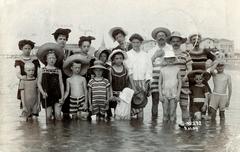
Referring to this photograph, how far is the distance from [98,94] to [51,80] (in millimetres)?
555

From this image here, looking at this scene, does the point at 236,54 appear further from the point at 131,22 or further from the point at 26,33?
the point at 26,33

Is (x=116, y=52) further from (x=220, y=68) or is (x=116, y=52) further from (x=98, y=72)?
(x=220, y=68)

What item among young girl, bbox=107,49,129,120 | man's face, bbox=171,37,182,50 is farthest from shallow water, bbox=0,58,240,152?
man's face, bbox=171,37,182,50

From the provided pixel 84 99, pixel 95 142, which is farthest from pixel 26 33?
pixel 95 142

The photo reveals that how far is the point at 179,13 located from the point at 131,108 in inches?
47.8

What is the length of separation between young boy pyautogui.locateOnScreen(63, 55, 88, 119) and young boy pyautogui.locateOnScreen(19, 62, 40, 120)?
349mm

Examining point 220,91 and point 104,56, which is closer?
point 104,56

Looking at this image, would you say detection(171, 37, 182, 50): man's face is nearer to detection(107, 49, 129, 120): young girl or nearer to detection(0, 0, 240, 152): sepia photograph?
detection(0, 0, 240, 152): sepia photograph

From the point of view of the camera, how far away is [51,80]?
5.75 m

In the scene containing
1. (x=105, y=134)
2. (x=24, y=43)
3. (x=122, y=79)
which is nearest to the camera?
(x=105, y=134)

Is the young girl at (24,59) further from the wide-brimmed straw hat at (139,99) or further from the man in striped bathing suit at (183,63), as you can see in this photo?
the man in striped bathing suit at (183,63)

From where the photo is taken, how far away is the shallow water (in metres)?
5.43

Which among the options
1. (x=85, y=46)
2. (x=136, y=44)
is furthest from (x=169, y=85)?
(x=85, y=46)

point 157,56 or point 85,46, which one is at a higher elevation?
point 85,46
